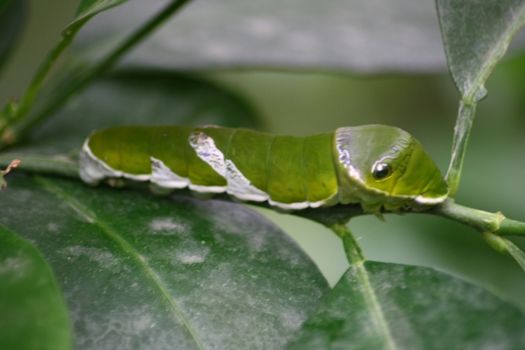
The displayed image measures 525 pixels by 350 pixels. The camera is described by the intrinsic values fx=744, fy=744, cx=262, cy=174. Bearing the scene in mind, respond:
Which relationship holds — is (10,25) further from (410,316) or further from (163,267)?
(410,316)

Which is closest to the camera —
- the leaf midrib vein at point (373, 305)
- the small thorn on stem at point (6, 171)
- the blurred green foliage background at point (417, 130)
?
the leaf midrib vein at point (373, 305)

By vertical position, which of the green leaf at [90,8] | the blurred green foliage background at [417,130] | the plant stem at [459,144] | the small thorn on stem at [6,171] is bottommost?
the blurred green foliage background at [417,130]

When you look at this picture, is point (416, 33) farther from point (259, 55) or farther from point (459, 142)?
point (459, 142)

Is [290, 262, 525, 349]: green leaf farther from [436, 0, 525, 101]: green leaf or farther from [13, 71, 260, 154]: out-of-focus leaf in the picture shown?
[13, 71, 260, 154]: out-of-focus leaf

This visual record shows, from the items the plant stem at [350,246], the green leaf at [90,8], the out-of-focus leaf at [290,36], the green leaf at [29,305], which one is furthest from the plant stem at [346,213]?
the out-of-focus leaf at [290,36]

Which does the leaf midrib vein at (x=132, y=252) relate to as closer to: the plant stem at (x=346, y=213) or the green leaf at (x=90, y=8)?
the plant stem at (x=346, y=213)

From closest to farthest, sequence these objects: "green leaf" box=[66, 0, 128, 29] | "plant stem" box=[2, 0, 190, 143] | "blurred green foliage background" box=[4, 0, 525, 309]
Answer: "green leaf" box=[66, 0, 128, 29], "plant stem" box=[2, 0, 190, 143], "blurred green foliage background" box=[4, 0, 525, 309]

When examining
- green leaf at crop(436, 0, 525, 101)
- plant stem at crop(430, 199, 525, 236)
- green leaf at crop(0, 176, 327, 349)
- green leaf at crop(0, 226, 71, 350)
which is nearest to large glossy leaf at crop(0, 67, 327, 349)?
green leaf at crop(0, 176, 327, 349)
